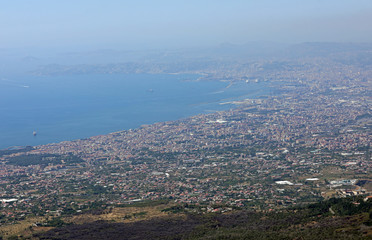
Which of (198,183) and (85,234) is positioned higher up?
(85,234)

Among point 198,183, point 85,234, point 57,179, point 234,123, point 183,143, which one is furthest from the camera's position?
point 234,123

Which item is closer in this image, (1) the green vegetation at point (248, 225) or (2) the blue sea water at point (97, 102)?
(1) the green vegetation at point (248, 225)

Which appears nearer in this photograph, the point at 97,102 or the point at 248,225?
the point at 248,225

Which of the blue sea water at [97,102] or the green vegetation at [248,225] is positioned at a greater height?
the green vegetation at [248,225]

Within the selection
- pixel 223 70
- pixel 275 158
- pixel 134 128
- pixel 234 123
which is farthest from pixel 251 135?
pixel 223 70

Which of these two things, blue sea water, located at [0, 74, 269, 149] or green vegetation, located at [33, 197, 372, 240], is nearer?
green vegetation, located at [33, 197, 372, 240]

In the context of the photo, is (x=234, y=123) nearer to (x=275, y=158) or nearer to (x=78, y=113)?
(x=275, y=158)

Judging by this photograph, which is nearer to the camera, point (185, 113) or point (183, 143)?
point (183, 143)

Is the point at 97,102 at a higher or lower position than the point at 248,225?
lower
